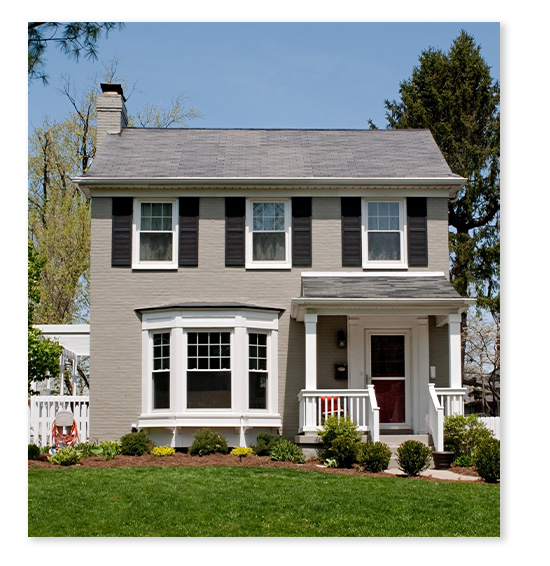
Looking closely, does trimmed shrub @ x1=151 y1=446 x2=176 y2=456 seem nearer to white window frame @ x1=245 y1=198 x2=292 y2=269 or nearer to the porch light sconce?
the porch light sconce

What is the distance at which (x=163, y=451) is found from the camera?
587 inches

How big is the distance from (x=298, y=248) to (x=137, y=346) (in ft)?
12.6

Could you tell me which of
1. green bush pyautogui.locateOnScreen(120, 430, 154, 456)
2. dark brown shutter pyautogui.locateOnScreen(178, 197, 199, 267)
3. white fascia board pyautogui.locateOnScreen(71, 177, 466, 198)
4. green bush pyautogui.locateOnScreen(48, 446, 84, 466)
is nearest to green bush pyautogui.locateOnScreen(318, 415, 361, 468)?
green bush pyautogui.locateOnScreen(120, 430, 154, 456)

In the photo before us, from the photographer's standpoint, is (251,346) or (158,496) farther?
(251,346)

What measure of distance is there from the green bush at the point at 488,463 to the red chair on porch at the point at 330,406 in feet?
10.1

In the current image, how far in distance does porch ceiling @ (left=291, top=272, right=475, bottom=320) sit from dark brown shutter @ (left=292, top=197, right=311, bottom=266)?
592mm

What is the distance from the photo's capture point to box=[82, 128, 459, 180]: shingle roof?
17375mm

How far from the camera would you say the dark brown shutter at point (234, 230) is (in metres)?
17.0

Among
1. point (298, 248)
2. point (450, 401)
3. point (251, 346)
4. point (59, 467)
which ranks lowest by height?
point (59, 467)

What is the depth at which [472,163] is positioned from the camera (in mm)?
28703

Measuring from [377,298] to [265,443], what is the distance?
339cm

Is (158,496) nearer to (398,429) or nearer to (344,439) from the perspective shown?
(344,439)
